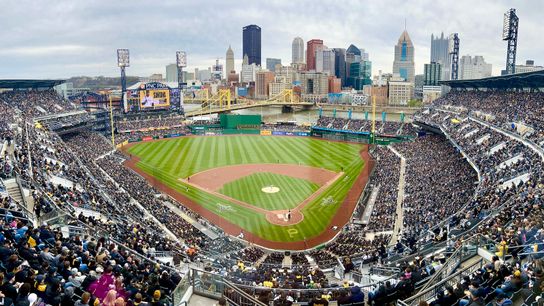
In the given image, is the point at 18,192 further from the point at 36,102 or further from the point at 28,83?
the point at 28,83

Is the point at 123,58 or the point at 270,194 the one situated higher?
the point at 123,58

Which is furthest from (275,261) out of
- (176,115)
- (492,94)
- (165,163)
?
(176,115)

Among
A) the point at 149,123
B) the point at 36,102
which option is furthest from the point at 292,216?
the point at 149,123

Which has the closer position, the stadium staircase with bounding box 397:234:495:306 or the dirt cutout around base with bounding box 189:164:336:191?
the stadium staircase with bounding box 397:234:495:306

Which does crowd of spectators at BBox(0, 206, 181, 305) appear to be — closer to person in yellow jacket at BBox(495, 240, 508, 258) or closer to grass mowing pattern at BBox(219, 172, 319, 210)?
person in yellow jacket at BBox(495, 240, 508, 258)

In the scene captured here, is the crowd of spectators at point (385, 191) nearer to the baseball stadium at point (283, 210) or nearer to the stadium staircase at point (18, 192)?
the baseball stadium at point (283, 210)

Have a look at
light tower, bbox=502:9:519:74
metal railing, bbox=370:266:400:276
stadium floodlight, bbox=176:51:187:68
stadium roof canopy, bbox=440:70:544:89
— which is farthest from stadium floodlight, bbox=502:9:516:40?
stadium floodlight, bbox=176:51:187:68

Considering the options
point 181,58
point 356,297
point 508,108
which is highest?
point 181,58

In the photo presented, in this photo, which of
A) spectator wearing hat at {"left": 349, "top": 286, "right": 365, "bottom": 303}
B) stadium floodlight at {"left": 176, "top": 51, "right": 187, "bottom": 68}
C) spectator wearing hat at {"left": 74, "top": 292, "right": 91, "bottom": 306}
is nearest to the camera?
spectator wearing hat at {"left": 74, "top": 292, "right": 91, "bottom": 306}
